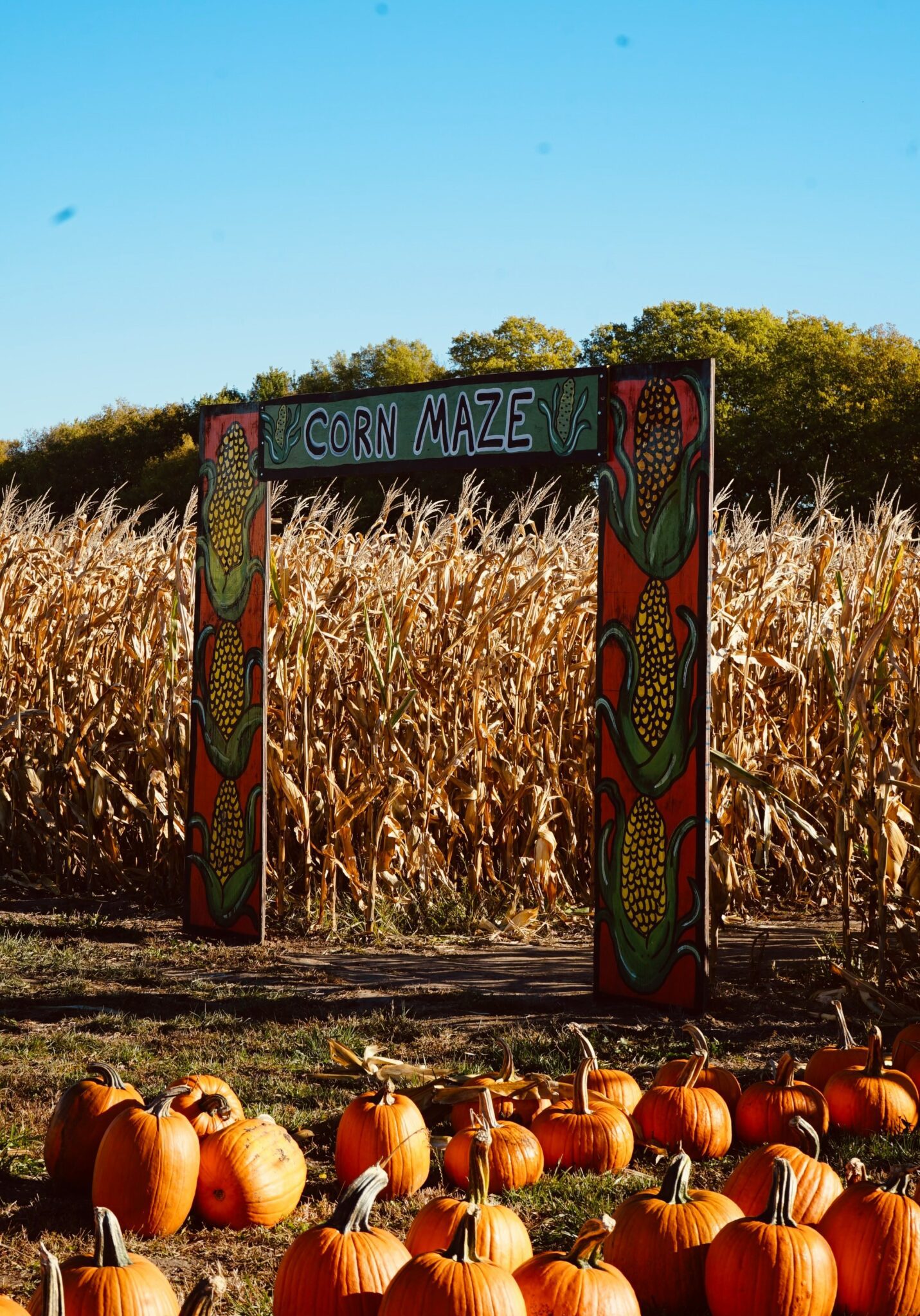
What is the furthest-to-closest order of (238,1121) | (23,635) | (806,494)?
(806,494)
(23,635)
(238,1121)

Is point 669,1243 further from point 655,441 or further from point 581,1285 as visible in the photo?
point 655,441

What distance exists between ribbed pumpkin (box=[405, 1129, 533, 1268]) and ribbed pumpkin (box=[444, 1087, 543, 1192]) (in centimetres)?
50

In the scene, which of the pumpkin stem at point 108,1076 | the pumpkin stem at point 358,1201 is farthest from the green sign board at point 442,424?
the pumpkin stem at point 358,1201

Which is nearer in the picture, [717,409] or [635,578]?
[635,578]

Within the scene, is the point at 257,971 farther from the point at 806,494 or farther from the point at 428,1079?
the point at 806,494

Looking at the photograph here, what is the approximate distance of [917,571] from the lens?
8.14m

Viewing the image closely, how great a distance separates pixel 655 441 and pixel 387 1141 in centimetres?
333

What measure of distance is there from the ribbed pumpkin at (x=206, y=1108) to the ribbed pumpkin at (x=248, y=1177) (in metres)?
0.12

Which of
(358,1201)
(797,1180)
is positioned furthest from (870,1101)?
(358,1201)

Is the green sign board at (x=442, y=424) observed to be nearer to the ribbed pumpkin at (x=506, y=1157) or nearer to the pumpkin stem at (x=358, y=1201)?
the ribbed pumpkin at (x=506, y=1157)

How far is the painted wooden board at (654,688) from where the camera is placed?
5438 millimetres

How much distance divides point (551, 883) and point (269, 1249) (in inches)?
182

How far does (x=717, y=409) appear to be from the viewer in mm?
24906

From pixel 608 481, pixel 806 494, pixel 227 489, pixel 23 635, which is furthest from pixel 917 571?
pixel 806 494
